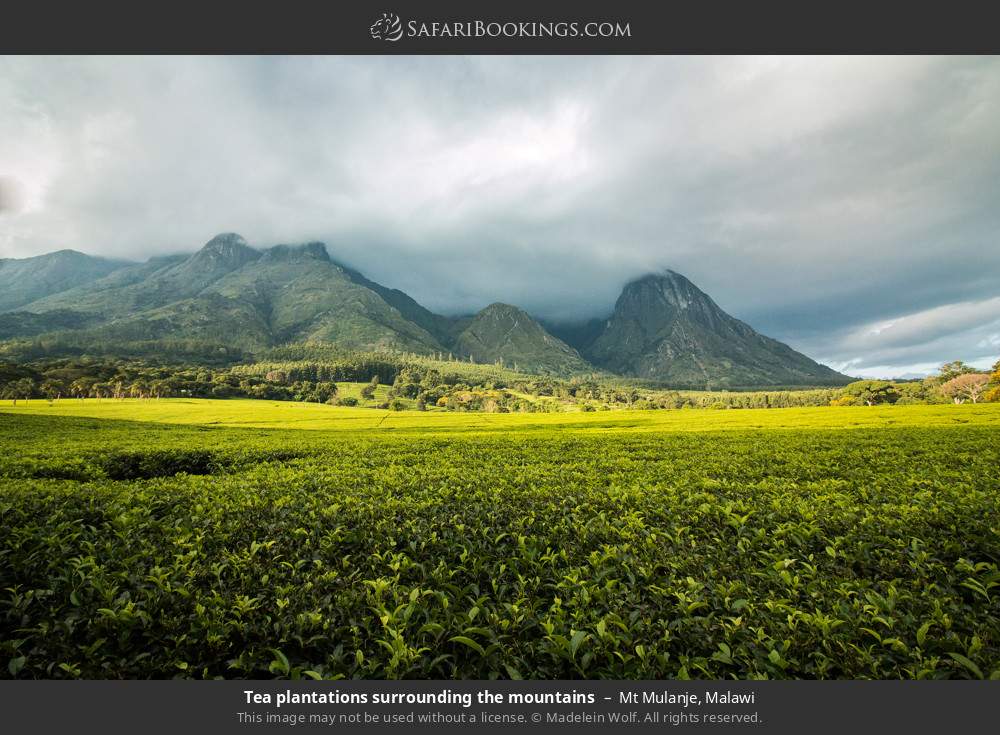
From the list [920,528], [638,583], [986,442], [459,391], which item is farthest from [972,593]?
[459,391]

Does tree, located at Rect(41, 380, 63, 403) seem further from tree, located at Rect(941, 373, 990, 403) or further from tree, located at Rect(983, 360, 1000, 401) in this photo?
tree, located at Rect(941, 373, 990, 403)

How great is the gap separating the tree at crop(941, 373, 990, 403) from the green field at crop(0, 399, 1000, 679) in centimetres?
12739

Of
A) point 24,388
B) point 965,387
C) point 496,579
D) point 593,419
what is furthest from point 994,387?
point 24,388

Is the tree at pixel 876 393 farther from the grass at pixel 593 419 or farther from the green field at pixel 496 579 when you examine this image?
the green field at pixel 496 579

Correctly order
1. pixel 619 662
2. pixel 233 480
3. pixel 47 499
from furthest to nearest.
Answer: pixel 233 480 → pixel 47 499 → pixel 619 662

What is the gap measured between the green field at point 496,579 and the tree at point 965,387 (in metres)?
127

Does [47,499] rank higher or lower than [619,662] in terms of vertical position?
higher

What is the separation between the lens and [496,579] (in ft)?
19.8

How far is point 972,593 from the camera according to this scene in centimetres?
597

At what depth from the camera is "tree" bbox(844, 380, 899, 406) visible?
106062 millimetres

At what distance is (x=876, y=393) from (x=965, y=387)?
16.5 metres

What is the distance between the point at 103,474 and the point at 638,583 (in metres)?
16.5
